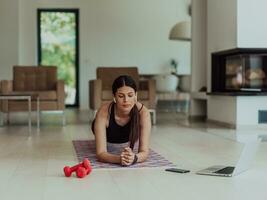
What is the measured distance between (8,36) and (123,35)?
110 inches

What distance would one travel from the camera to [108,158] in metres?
3.48

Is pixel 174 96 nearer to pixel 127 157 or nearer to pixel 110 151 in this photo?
pixel 110 151

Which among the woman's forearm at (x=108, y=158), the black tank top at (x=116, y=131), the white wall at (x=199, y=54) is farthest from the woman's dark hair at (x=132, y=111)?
the white wall at (x=199, y=54)

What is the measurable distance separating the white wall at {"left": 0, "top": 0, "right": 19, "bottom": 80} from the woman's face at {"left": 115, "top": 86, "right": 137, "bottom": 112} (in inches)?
301

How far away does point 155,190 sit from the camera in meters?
2.63

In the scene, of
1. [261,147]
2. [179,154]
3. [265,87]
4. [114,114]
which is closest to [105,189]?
[114,114]

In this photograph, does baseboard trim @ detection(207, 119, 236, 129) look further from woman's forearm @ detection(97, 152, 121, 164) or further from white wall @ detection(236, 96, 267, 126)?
woman's forearm @ detection(97, 152, 121, 164)

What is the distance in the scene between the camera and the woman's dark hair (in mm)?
3539

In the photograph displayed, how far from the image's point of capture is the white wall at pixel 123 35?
11648 millimetres

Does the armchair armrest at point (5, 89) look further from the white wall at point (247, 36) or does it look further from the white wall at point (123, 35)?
the white wall at point (123, 35)

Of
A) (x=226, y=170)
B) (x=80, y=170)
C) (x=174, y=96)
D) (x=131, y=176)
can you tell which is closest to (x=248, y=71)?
(x=226, y=170)

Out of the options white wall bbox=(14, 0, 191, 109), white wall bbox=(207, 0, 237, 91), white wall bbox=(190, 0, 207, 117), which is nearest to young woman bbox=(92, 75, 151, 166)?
white wall bbox=(207, 0, 237, 91)

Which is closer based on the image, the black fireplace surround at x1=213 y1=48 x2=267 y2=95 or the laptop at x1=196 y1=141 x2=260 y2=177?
the laptop at x1=196 y1=141 x2=260 y2=177

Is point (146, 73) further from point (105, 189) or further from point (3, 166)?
point (105, 189)
